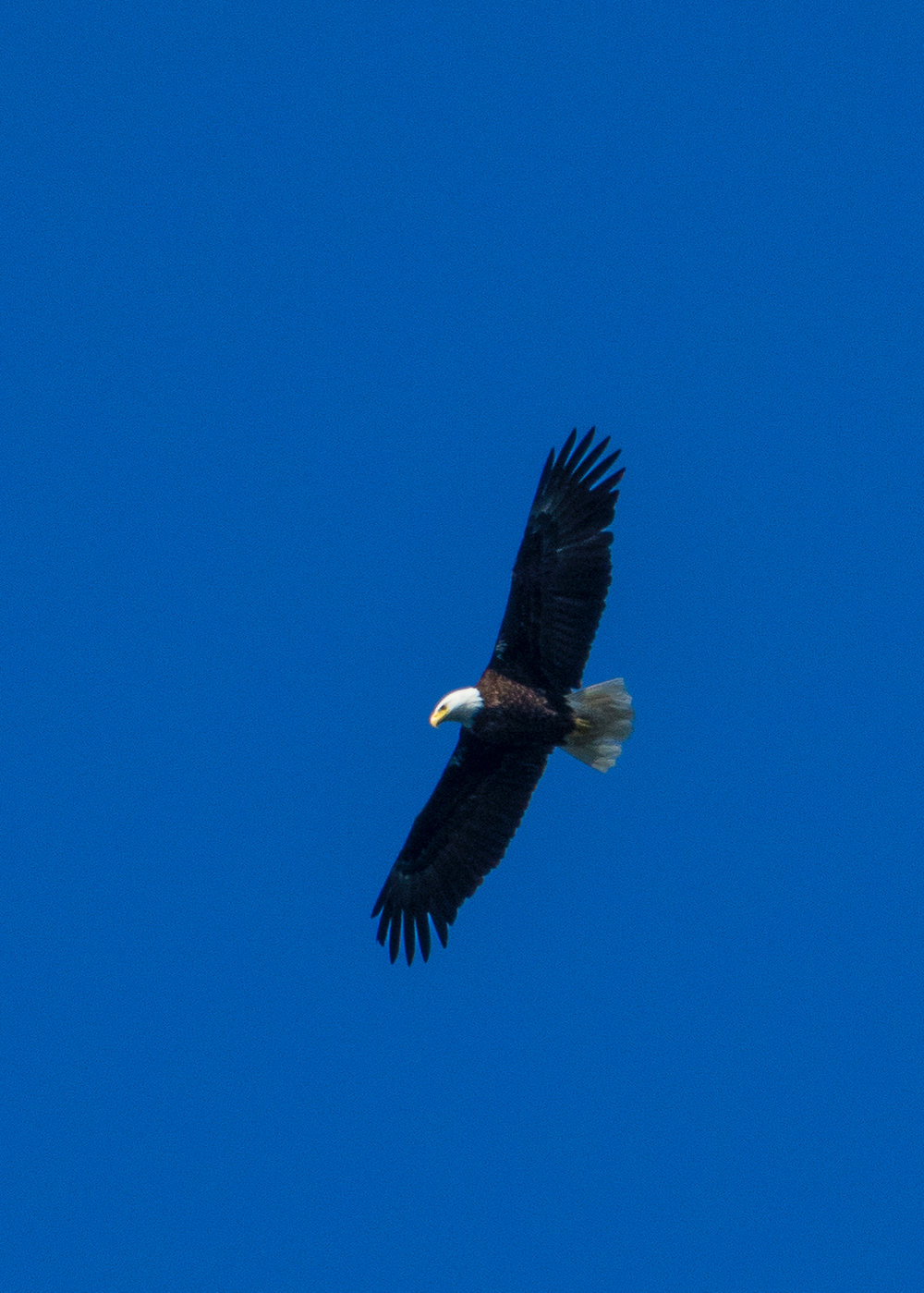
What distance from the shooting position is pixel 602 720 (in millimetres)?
15602

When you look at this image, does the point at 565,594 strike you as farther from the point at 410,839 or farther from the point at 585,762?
the point at 410,839

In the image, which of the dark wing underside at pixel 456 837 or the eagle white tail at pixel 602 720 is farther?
the dark wing underside at pixel 456 837

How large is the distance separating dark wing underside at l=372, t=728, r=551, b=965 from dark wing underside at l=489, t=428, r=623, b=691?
1.04 m

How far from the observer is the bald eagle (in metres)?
15.1

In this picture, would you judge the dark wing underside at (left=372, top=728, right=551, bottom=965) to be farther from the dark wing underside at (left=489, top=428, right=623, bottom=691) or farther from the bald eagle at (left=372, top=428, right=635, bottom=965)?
the dark wing underside at (left=489, top=428, right=623, bottom=691)

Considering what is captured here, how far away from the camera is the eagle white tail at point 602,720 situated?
15547 mm

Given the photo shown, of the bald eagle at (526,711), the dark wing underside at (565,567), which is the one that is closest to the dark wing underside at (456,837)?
the bald eagle at (526,711)

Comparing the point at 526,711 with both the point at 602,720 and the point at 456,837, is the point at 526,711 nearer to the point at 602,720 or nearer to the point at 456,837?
the point at 602,720

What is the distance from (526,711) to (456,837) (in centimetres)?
137

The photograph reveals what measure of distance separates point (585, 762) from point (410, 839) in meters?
1.52

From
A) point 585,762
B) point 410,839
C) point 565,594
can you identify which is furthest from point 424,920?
point 565,594

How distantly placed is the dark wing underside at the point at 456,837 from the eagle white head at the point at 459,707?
0.40 meters

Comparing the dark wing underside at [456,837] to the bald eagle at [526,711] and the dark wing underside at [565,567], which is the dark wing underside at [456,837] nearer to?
the bald eagle at [526,711]

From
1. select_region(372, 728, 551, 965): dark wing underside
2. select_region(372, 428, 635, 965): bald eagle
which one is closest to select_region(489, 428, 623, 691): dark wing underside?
select_region(372, 428, 635, 965): bald eagle
